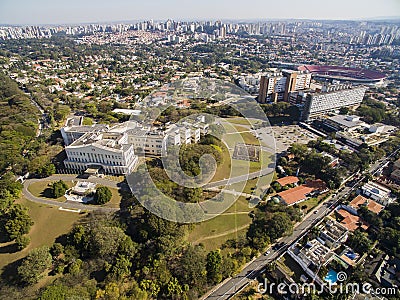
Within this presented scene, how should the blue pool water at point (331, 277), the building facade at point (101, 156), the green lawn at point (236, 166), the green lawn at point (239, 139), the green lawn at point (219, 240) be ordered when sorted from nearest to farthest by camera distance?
1. the blue pool water at point (331, 277)
2. the green lawn at point (219, 240)
3. the building facade at point (101, 156)
4. the green lawn at point (236, 166)
5. the green lawn at point (239, 139)

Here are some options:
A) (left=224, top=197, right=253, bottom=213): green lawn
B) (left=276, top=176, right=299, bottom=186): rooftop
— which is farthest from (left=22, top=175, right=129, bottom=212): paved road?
(left=276, top=176, right=299, bottom=186): rooftop

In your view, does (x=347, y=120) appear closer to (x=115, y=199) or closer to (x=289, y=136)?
(x=289, y=136)

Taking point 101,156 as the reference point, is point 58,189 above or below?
below

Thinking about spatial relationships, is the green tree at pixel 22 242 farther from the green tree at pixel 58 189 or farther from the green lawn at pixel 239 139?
the green lawn at pixel 239 139

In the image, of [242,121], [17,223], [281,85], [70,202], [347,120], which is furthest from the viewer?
[281,85]

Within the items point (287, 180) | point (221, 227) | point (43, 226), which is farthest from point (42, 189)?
point (287, 180)

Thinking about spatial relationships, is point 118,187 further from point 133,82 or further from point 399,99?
point 399,99

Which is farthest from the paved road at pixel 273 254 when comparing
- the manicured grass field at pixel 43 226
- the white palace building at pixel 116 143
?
the white palace building at pixel 116 143
